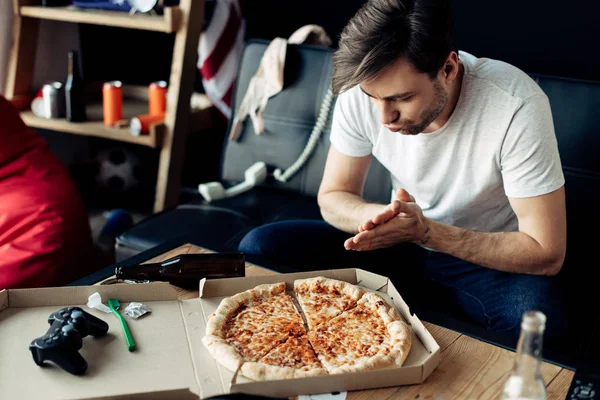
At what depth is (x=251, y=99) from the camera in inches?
105

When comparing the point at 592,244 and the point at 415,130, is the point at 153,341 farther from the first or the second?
the point at 592,244

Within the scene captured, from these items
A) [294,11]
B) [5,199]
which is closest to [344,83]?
[5,199]

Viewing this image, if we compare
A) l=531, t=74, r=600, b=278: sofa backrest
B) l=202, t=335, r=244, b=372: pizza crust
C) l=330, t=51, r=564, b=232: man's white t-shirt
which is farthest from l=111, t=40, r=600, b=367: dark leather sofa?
l=202, t=335, r=244, b=372: pizza crust

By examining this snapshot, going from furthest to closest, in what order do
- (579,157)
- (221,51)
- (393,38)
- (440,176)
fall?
(221,51)
(579,157)
(440,176)
(393,38)

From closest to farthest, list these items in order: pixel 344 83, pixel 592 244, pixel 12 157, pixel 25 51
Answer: pixel 344 83 → pixel 592 244 → pixel 12 157 → pixel 25 51

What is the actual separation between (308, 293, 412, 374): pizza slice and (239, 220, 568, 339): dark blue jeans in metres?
0.40

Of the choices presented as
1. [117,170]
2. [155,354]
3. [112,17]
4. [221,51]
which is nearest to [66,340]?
[155,354]

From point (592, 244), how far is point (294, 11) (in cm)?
180

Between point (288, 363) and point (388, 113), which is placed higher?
point (388, 113)

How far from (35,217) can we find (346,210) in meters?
0.99

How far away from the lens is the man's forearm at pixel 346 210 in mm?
1925

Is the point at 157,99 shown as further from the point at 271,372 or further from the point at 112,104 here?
the point at 271,372

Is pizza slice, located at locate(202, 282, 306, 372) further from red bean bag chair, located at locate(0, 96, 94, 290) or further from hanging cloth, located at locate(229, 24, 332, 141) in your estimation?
hanging cloth, located at locate(229, 24, 332, 141)

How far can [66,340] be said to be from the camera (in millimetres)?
1168
